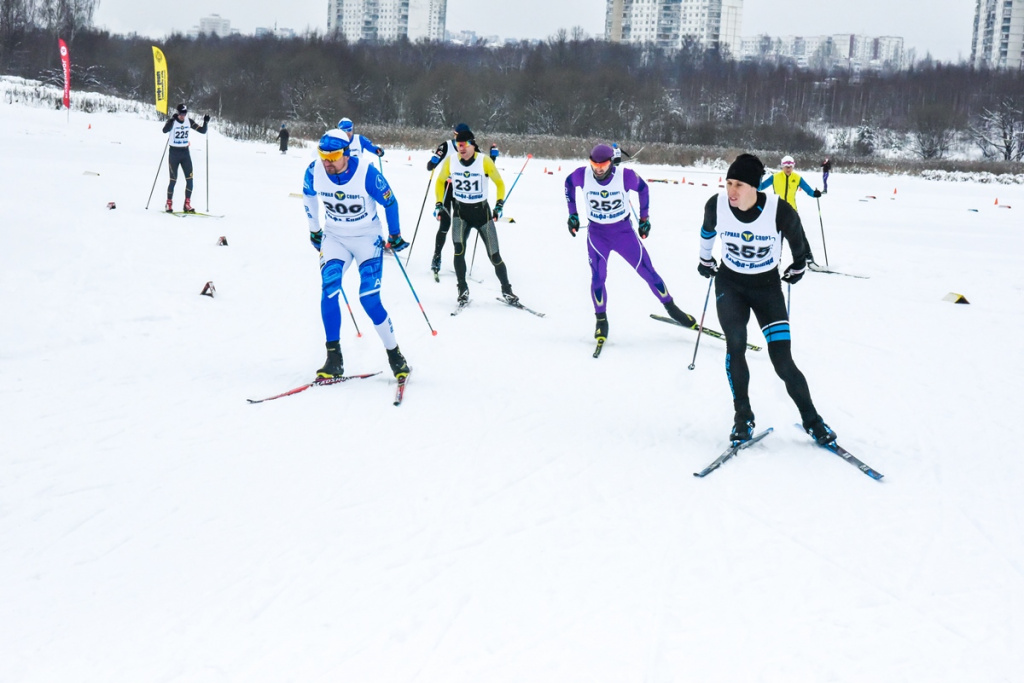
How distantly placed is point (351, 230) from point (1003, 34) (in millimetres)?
124781

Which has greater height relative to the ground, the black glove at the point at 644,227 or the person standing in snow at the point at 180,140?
the person standing in snow at the point at 180,140

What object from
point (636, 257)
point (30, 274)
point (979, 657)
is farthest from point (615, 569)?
point (30, 274)

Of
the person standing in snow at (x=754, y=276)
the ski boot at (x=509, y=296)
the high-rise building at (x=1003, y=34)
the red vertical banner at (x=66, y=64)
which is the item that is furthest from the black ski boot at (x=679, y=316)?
the high-rise building at (x=1003, y=34)

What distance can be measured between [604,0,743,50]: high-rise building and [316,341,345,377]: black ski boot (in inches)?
5194

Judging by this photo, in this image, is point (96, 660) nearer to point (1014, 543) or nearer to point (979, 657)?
point (979, 657)

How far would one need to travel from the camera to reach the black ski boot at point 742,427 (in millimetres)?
5242

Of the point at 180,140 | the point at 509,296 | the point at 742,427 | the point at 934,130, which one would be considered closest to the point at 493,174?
the point at 509,296

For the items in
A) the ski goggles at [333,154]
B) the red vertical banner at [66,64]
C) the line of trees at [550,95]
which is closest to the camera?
the ski goggles at [333,154]

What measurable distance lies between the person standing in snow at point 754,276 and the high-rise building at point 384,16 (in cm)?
16079

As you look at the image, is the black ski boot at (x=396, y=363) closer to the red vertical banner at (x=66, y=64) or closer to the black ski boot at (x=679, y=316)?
the black ski boot at (x=679, y=316)

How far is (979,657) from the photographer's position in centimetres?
321

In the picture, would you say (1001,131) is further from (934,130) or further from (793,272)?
(793,272)

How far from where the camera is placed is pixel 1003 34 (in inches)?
4222

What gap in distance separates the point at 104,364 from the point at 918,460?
5877mm
